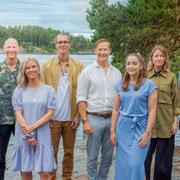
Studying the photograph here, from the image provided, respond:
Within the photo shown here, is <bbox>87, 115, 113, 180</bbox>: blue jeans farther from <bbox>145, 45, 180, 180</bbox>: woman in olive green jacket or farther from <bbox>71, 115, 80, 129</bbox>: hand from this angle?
<bbox>145, 45, 180, 180</bbox>: woman in olive green jacket

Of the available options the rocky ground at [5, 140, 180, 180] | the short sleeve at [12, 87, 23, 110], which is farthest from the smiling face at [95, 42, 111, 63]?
the rocky ground at [5, 140, 180, 180]

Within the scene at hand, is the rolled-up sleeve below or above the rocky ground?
above

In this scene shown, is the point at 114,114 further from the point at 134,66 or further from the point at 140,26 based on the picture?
the point at 140,26

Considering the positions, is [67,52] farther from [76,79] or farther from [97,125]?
[97,125]

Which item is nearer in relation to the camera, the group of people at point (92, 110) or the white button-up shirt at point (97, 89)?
the group of people at point (92, 110)

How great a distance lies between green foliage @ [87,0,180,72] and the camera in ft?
29.1

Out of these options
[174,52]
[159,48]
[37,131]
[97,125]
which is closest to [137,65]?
[159,48]

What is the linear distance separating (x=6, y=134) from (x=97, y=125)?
38.4 inches

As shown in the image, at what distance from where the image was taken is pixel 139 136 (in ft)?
15.3

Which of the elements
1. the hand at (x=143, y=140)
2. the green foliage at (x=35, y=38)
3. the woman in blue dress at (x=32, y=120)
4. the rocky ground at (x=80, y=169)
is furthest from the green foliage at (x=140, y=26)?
the woman in blue dress at (x=32, y=120)

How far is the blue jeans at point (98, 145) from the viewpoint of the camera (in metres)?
4.99

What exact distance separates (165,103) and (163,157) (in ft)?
1.95

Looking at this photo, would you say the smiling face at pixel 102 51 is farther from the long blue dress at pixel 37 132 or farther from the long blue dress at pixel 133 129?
the long blue dress at pixel 37 132

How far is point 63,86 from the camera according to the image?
521cm
